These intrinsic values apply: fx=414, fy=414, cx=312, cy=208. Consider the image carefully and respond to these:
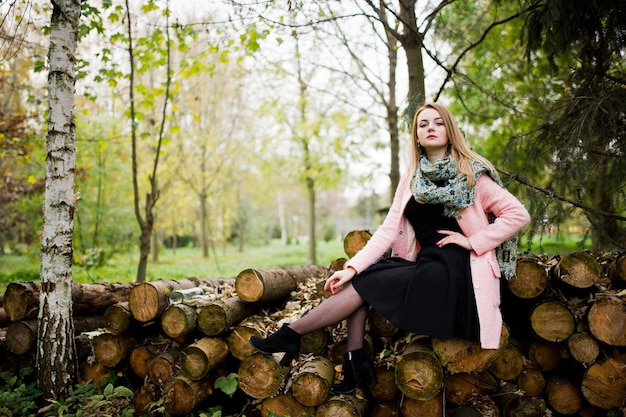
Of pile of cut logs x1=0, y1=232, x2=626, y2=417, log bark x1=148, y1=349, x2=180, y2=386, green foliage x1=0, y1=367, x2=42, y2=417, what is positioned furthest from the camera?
log bark x1=148, y1=349, x2=180, y2=386

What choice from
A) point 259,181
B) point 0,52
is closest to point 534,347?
point 0,52

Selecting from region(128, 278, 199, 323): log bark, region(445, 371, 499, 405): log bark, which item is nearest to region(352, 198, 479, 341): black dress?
region(445, 371, 499, 405): log bark

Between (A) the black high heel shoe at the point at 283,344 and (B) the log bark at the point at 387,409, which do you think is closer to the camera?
(A) the black high heel shoe at the point at 283,344

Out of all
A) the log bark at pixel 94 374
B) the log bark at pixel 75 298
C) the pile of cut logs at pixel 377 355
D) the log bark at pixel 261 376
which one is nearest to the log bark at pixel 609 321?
the pile of cut logs at pixel 377 355

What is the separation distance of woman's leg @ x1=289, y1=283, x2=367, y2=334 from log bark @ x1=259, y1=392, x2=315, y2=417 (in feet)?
1.63

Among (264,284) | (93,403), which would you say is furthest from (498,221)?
(93,403)

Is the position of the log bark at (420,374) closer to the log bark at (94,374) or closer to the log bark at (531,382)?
the log bark at (531,382)

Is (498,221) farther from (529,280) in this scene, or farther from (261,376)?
(261,376)

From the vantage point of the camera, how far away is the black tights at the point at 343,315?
279 centimetres

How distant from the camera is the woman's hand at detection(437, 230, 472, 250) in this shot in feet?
8.72

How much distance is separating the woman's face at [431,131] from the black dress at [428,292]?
540 millimetres

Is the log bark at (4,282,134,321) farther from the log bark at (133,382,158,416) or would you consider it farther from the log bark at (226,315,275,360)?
the log bark at (226,315,275,360)

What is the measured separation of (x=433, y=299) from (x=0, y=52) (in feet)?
12.5

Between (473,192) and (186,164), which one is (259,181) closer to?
(186,164)
